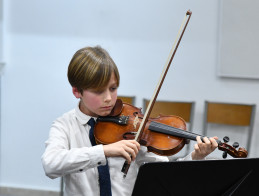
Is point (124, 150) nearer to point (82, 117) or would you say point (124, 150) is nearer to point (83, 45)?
point (82, 117)

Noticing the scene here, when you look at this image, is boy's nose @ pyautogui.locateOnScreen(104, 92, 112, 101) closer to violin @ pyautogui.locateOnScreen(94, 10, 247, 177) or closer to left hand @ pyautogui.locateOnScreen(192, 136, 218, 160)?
violin @ pyautogui.locateOnScreen(94, 10, 247, 177)

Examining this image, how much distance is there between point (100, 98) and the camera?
51.8 inches

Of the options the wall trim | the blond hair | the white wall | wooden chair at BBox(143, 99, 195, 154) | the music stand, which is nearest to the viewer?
the music stand

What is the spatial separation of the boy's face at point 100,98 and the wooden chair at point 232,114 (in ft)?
5.22

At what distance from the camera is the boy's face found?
1316 mm

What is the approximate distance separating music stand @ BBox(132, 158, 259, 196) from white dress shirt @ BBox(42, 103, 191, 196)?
9.2 inches

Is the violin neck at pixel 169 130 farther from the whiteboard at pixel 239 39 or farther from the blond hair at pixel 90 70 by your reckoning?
the whiteboard at pixel 239 39

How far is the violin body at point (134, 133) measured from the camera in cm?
139

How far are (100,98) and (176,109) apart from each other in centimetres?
155

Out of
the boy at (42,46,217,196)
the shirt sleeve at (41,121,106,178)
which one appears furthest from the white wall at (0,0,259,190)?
the shirt sleeve at (41,121,106,178)

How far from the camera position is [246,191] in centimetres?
109

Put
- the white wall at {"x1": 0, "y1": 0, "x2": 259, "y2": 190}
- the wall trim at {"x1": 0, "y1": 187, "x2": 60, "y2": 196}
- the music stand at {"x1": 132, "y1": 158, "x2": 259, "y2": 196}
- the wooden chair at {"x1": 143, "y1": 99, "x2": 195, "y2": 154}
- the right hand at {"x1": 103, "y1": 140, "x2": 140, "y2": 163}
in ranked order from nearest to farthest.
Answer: the music stand at {"x1": 132, "y1": 158, "x2": 259, "y2": 196}, the right hand at {"x1": 103, "y1": 140, "x2": 140, "y2": 163}, the wooden chair at {"x1": 143, "y1": 99, "x2": 195, "y2": 154}, the white wall at {"x1": 0, "y1": 0, "x2": 259, "y2": 190}, the wall trim at {"x1": 0, "y1": 187, "x2": 60, "y2": 196}

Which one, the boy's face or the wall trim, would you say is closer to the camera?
the boy's face

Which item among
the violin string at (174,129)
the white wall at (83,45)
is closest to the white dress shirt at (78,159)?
the violin string at (174,129)
